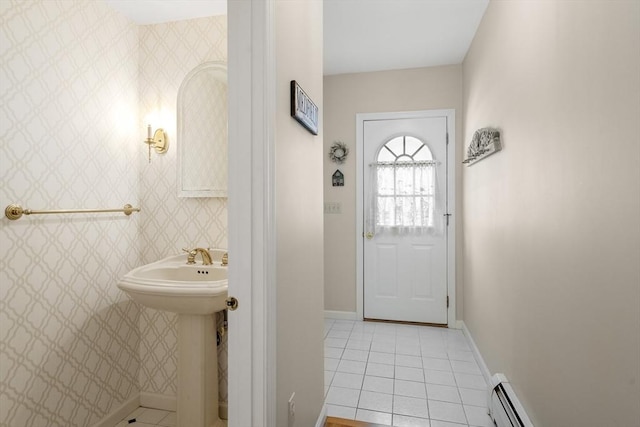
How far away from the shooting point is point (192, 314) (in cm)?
164

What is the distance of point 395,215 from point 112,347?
2.61 m

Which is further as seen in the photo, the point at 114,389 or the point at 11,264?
the point at 114,389

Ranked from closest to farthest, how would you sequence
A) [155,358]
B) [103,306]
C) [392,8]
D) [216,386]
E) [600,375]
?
1. [600,375]
2. [216,386]
3. [103,306]
4. [155,358]
5. [392,8]

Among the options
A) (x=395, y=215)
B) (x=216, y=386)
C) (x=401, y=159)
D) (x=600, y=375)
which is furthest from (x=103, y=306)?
(x=401, y=159)

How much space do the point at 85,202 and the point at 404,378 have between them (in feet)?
7.44

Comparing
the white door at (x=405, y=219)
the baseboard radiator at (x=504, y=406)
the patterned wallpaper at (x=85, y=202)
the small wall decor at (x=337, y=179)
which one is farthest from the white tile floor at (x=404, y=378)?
the small wall decor at (x=337, y=179)

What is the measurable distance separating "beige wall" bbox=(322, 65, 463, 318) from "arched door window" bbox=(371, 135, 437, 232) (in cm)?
27

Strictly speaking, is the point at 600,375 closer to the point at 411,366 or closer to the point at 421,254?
the point at 411,366

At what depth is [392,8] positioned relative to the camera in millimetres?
2426

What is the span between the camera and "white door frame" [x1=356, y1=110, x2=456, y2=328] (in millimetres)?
3363

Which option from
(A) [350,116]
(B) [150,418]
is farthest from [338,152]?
(B) [150,418]

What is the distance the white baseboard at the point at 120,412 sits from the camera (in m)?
1.87

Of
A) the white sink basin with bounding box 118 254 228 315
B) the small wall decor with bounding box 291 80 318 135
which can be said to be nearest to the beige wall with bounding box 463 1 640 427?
the small wall decor with bounding box 291 80 318 135

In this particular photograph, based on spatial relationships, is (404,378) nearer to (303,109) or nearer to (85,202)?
(303,109)
